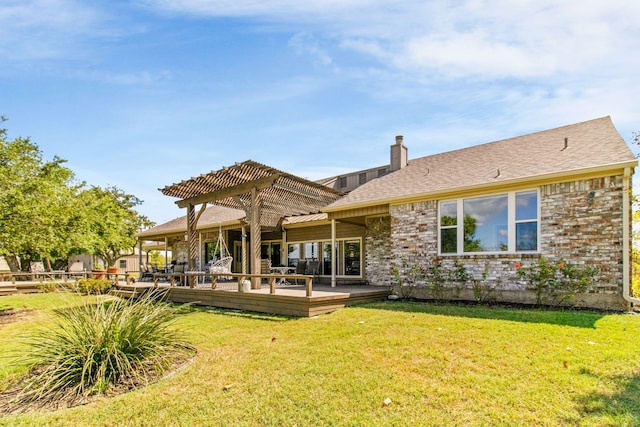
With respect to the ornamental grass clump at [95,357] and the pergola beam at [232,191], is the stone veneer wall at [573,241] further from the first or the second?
the ornamental grass clump at [95,357]

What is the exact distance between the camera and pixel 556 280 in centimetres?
787

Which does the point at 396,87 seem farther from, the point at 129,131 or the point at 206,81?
the point at 129,131

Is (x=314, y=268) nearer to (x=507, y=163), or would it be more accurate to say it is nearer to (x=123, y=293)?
(x=123, y=293)

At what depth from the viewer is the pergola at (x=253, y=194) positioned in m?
9.91

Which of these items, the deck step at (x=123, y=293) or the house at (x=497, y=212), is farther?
the deck step at (x=123, y=293)

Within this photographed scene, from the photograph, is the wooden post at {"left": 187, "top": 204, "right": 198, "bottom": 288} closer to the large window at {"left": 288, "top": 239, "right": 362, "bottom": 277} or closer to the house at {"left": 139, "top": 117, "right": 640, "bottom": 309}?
the house at {"left": 139, "top": 117, "right": 640, "bottom": 309}

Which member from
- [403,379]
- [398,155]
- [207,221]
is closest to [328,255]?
[398,155]

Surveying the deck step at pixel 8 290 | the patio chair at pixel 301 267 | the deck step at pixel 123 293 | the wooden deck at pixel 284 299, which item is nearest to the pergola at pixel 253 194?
the wooden deck at pixel 284 299

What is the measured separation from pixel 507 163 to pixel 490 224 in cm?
193

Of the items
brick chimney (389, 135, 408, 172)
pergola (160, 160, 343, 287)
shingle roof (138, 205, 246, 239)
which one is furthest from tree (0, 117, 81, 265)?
brick chimney (389, 135, 408, 172)

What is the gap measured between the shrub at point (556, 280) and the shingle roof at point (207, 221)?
452 inches

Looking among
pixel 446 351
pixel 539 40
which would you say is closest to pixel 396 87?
pixel 539 40

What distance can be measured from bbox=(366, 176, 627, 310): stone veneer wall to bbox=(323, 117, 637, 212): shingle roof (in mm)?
494

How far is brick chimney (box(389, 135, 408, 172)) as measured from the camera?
45.7ft
